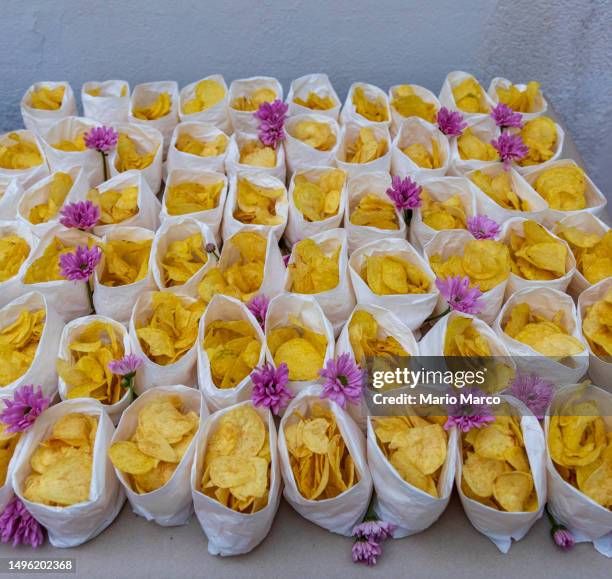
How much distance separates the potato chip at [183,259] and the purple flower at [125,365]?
0.18 metres

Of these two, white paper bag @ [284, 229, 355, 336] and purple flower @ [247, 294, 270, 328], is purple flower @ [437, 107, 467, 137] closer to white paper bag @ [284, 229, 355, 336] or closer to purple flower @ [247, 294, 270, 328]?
white paper bag @ [284, 229, 355, 336]

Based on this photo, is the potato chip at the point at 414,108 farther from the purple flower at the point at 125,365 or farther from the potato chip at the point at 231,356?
the purple flower at the point at 125,365

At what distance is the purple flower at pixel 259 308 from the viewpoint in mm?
916

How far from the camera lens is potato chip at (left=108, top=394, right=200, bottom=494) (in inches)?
30.3

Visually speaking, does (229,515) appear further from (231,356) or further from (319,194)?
(319,194)

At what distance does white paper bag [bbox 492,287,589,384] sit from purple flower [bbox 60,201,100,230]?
2.53 feet

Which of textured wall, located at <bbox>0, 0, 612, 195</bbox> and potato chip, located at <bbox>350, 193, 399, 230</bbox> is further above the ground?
textured wall, located at <bbox>0, 0, 612, 195</bbox>

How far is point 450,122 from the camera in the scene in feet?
3.99

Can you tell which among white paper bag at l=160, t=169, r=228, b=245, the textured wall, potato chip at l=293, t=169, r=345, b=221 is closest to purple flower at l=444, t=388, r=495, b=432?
potato chip at l=293, t=169, r=345, b=221

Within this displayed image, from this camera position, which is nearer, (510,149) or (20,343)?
(20,343)

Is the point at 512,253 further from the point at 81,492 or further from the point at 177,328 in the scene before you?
the point at 81,492

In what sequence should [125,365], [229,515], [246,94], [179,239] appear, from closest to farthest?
[229,515] → [125,365] → [179,239] → [246,94]

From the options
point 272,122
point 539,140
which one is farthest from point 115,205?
point 539,140

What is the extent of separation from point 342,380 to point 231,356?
185 mm
